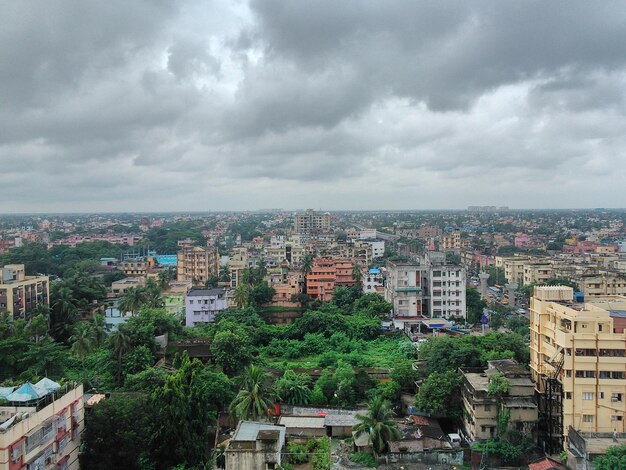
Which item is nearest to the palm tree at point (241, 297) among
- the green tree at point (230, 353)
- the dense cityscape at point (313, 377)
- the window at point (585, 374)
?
the dense cityscape at point (313, 377)

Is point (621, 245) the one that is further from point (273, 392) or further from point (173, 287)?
point (273, 392)

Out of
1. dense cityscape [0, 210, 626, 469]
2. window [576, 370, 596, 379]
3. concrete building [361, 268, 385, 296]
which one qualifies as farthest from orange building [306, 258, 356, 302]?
window [576, 370, 596, 379]

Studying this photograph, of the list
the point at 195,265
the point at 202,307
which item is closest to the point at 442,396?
the point at 202,307

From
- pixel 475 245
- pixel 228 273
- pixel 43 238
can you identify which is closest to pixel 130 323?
pixel 228 273

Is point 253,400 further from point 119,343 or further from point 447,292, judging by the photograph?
point 447,292

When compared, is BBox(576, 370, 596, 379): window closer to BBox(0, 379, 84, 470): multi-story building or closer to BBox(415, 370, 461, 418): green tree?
BBox(415, 370, 461, 418): green tree

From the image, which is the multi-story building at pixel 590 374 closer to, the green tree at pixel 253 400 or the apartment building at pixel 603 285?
the green tree at pixel 253 400

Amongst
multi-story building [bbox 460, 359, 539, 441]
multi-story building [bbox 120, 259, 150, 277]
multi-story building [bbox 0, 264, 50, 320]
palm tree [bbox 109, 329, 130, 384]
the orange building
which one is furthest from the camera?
multi-story building [bbox 120, 259, 150, 277]
